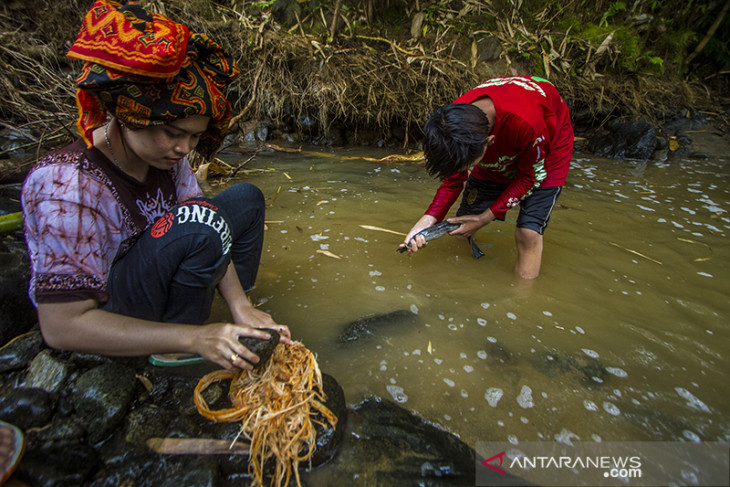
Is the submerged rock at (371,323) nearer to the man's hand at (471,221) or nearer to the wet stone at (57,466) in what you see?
the man's hand at (471,221)

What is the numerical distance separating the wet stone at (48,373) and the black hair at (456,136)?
201 centimetres

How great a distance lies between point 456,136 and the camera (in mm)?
2057

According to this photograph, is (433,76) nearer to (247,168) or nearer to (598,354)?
(247,168)

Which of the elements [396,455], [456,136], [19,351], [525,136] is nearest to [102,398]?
[19,351]

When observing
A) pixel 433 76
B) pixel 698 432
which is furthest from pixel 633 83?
pixel 698 432

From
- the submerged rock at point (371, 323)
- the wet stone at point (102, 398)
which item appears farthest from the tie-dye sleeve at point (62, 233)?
the submerged rock at point (371, 323)

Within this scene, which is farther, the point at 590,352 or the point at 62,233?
the point at 590,352

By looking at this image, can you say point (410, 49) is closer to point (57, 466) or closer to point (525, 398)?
point (525, 398)

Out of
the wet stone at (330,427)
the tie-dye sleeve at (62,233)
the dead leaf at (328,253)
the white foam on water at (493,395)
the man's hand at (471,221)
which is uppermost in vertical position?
the tie-dye sleeve at (62,233)

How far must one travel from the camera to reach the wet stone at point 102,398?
1.41 meters

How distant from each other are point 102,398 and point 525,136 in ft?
7.96

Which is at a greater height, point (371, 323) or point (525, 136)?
point (525, 136)

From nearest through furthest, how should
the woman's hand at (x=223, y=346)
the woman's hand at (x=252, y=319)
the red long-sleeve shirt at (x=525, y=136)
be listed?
the woman's hand at (x=223, y=346) → the woman's hand at (x=252, y=319) → the red long-sleeve shirt at (x=525, y=136)

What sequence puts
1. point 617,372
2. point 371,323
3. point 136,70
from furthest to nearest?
point 371,323
point 617,372
point 136,70
